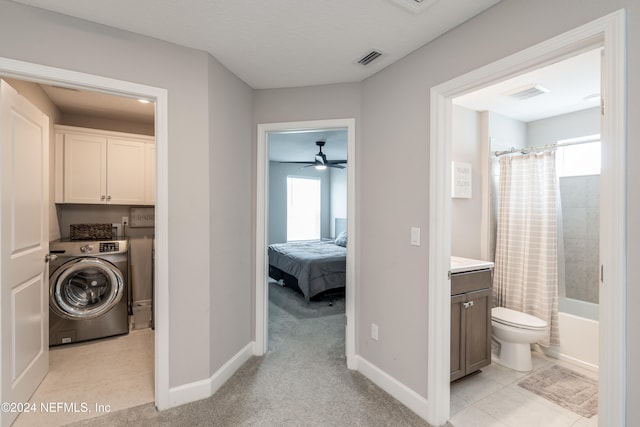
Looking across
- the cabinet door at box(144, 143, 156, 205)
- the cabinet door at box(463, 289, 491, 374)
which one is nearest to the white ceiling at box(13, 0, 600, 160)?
the cabinet door at box(144, 143, 156, 205)

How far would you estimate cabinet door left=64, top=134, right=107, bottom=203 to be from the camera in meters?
3.08

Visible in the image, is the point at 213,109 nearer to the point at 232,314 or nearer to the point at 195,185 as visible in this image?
the point at 195,185

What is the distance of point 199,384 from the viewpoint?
2.05 meters

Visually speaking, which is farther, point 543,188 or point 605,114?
point 543,188

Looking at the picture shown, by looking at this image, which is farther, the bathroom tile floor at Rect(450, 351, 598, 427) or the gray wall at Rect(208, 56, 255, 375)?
the gray wall at Rect(208, 56, 255, 375)

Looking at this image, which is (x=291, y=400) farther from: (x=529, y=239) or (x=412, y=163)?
(x=529, y=239)

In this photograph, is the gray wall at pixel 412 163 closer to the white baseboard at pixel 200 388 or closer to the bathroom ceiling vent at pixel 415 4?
the bathroom ceiling vent at pixel 415 4

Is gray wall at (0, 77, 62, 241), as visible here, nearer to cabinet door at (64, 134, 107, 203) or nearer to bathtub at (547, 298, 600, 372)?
cabinet door at (64, 134, 107, 203)

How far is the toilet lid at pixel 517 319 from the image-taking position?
2.43 meters

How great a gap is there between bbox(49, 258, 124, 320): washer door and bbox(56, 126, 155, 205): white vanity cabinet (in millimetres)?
754

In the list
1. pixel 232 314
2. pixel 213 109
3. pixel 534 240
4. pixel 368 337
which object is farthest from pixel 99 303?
pixel 534 240

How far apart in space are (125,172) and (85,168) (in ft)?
1.17

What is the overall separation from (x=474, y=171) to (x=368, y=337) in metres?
1.99

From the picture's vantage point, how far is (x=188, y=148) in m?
2.00
